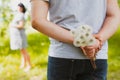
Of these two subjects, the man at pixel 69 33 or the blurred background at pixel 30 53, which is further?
the blurred background at pixel 30 53

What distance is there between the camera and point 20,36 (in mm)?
3510

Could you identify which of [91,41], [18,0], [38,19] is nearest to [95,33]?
[91,41]

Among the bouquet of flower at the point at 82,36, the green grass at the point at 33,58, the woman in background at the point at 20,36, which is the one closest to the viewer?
the bouquet of flower at the point at 82,36

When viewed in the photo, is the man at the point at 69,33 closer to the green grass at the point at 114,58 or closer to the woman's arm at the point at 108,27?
the woman's arm at the point at 108,27

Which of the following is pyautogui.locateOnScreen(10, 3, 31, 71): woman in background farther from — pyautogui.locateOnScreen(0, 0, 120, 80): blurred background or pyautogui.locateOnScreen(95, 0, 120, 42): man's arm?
pyautogui.locateOnScreen(95, 0, 120, 42): man's arm

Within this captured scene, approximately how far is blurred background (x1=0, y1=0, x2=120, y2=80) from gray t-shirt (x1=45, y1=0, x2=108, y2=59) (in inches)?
94.5

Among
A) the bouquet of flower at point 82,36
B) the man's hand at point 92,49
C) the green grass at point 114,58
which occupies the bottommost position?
the green grass at point 114,58

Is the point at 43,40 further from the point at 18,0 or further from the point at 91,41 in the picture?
the point at 91,41

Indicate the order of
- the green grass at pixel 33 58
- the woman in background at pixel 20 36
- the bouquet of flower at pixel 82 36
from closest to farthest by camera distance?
1. the bouquet of flower at pixel 82 36
2. the woman in background at pixel 20 36
3. the green grass at pixel 33 58

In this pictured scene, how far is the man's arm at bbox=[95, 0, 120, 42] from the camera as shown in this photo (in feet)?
3.73

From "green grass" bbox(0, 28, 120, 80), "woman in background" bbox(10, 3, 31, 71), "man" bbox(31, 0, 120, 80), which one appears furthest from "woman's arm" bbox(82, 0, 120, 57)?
"green grass" bbox(0, 28, 120, 80)

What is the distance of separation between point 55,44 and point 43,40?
255 cm

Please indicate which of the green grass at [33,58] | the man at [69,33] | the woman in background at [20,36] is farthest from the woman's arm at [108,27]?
the green grass at [33,58]

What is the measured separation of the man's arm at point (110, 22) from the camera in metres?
1.14
